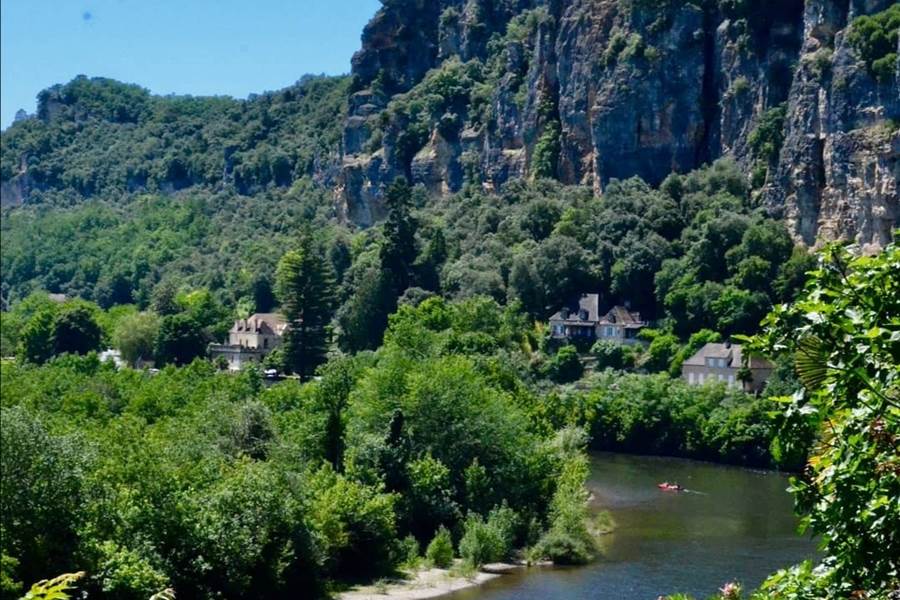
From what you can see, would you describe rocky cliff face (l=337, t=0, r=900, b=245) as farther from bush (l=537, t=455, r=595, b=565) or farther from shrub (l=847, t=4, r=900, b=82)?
bush (l=537, t=455, r=595, b=565)

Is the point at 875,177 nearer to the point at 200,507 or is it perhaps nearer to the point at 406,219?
the point at 406,219

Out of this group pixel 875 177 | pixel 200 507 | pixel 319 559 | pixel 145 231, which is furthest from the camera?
pixel 145 231

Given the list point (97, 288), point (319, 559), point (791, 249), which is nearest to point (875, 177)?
point (791, 249)

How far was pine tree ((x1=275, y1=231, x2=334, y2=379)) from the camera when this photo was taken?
98438mm

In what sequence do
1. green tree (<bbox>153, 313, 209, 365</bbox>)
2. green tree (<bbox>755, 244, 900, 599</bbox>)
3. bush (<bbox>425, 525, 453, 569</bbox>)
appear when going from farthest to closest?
green tree (<bbox>153, 313, 209, 365</bbox>), bush (<bbox>425, 525, 453, 569</bbox>), green tree (<bbox>755, 244, 900, 599</bbox>)

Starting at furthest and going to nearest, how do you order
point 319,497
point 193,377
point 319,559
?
point 193,377, point 319,497, point 319,559

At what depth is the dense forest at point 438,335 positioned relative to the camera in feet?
46.7

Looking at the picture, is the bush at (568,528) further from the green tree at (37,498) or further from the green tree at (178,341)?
the green tree at (178,341)

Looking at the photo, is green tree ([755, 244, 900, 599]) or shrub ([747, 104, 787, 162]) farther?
shrub ([747, 104, 787, 162])

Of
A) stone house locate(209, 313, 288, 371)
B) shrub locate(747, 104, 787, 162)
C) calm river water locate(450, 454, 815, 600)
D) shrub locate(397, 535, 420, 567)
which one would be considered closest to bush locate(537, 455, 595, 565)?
calm river water locate(450, 454, 815, 600)

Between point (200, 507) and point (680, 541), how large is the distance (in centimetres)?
1892

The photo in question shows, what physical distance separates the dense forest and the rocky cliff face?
14.9 inches

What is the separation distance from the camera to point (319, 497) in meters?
44.2

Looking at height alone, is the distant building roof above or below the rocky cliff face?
below
